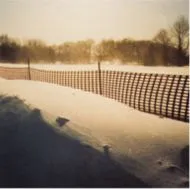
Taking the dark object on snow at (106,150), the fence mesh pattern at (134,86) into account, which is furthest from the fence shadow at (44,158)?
the fence mesh pattern at (134,86)

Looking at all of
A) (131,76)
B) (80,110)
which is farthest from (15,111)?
(131,76)

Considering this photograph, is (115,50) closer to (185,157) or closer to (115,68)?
(115,68)

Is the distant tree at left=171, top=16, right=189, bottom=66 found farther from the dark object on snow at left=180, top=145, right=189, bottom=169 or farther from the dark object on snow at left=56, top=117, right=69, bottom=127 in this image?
the dark object on snow at left=56, top=117, right=69, bottom=127

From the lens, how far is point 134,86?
6.29 feet

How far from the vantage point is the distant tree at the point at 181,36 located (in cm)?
183

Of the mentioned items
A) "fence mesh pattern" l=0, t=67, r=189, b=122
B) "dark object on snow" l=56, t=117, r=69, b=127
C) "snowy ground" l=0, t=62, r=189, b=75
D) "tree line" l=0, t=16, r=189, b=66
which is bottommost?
"dark object on snow" l=56, t=117, r=69, b=127

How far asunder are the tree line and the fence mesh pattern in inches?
2.6

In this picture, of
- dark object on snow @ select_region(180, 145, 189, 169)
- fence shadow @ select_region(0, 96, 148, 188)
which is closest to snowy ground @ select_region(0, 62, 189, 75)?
fence shadow @ select_region(0, 96, 148, 188)

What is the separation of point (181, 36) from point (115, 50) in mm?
329

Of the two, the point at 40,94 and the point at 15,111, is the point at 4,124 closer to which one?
the point at 15,111

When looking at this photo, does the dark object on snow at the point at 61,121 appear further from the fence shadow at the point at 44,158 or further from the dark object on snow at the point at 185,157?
the dark object on snow at the point at 185,157

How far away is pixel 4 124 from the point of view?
1892mm

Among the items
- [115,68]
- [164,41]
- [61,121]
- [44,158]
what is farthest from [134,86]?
[44,158]

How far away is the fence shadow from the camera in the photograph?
184 centimetres
